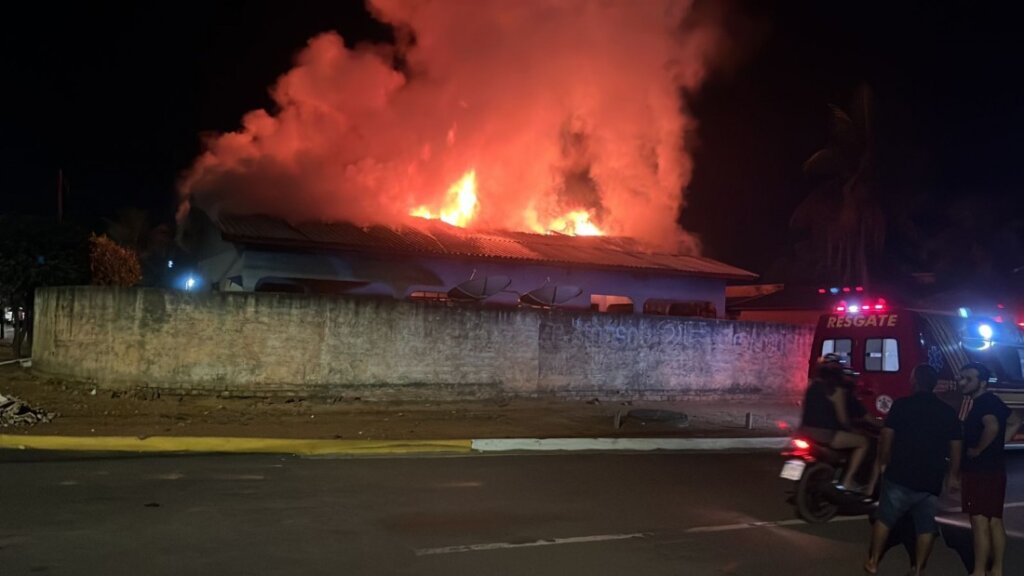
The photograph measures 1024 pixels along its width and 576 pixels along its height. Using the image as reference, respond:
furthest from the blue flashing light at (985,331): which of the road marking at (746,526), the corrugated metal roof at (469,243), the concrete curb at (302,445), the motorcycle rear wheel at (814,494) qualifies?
the corrugated metal roof at (469,243)

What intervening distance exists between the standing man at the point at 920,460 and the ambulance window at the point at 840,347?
6551 mm

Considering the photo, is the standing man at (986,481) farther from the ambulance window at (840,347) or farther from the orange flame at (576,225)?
the orange flame at (576,225)

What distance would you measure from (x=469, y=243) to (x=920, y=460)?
16810mm

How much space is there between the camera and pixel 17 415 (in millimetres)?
11859

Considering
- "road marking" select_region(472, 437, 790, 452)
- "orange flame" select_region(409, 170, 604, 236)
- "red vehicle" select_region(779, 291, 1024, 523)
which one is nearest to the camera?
"red vehicle" select_region(779, 291, 1024, 523)

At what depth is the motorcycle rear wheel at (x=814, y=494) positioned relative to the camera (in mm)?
7547

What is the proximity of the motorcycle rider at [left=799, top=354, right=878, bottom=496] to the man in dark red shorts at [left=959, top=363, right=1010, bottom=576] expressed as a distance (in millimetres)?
2016

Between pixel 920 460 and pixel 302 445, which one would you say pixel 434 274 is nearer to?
pixel 302 445

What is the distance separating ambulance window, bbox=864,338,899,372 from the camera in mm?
11406

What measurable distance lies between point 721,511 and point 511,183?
1946cm

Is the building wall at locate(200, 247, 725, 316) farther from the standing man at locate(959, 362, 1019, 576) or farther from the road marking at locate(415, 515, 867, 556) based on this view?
the standing man at locate(959, 362, 1019, 576)

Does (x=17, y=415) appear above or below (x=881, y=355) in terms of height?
below

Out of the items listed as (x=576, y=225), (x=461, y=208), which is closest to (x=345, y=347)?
(x=461, y=208)

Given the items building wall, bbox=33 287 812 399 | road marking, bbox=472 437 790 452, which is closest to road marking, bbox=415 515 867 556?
road marking, bbox=472 437 790 452
